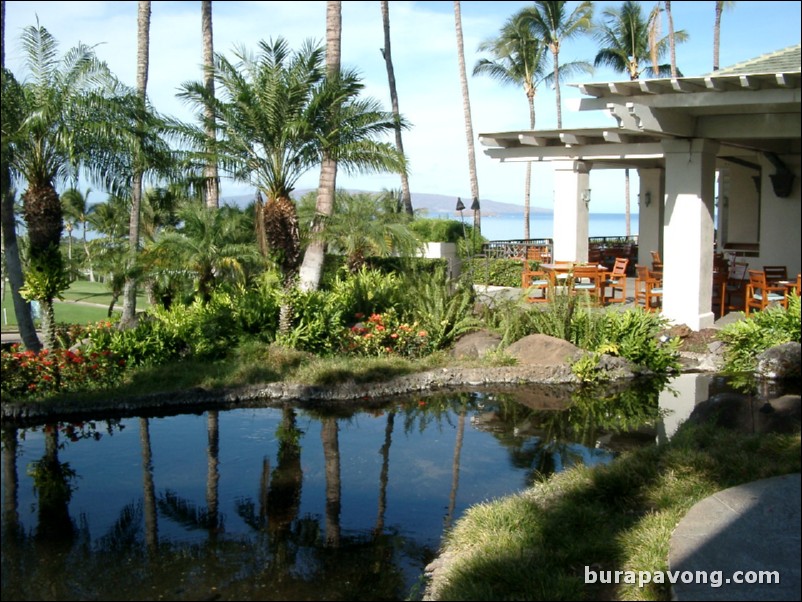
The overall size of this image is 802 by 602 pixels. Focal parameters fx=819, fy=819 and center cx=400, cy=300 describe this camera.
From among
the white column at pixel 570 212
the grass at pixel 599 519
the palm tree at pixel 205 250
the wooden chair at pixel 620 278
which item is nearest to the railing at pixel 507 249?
the white column at pixel 570 212

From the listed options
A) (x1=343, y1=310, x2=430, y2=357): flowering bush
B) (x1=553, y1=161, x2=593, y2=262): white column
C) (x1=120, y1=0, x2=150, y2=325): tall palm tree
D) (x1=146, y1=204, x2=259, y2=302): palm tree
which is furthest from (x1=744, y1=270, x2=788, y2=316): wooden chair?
(x1=120, y1=0, x2=150, y2=325): tall palm tree

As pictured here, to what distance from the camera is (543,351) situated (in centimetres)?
1294

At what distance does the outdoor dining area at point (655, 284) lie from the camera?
46.6ft

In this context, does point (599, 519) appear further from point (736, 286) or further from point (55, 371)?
point (736, 286)

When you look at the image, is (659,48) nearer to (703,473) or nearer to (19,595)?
(703,473)

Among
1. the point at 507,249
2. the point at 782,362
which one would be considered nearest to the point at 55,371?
the point at 782,362

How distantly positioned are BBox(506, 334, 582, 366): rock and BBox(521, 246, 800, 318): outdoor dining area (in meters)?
1.17

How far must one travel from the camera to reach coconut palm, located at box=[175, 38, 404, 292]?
13.4 meters

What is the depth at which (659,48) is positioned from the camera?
Answer: 39.3m

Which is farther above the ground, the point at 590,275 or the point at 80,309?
the point at 590,275

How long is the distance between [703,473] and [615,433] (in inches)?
110

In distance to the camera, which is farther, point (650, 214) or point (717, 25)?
point (717, 25)

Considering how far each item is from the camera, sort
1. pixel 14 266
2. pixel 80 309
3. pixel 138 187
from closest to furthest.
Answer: pixel 14 266
pixel 138 187
pixel 80 309

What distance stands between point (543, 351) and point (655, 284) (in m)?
5.41
